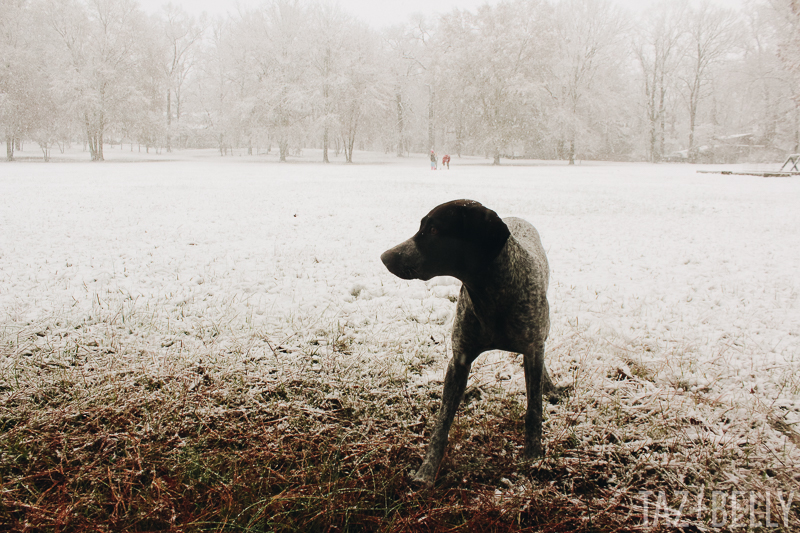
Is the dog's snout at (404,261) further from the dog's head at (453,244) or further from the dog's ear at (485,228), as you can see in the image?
the dog's ear at (485,228)

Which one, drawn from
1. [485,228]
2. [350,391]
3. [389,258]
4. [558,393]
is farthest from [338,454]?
[558,393]

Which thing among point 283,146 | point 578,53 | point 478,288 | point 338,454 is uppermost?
point 578,53

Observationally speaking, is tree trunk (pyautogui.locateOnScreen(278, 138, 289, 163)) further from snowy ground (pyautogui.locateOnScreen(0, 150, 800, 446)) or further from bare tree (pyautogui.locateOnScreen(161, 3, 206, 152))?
snowy ground (pyautogui.locateOnScreen(0, 150, 800, 446))

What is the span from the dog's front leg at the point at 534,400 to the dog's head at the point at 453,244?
574 mm

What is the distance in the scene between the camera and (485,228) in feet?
5.51

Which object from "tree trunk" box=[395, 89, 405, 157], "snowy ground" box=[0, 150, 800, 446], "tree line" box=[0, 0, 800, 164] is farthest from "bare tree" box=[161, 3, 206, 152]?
"snowy ground" box=[0, 150, 800, 446]

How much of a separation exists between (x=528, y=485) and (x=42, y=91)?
4177 cm

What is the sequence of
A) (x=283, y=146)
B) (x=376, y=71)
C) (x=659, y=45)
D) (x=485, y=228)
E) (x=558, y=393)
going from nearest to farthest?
(x=485, y=228) → (x=558, y=393) → (x=376, y=71) → (x=283, y=146) → (x=659, y=45)

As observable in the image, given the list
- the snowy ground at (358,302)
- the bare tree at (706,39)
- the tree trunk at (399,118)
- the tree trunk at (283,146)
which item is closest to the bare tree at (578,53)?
the bare tree at (706,39)

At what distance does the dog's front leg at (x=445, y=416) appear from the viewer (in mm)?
1927

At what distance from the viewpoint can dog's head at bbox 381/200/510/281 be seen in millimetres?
1684

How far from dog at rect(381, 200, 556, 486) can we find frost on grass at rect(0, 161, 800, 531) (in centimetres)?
30

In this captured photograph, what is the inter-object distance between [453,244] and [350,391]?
1378mm

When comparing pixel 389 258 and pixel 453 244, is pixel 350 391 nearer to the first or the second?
pixel 389 258
